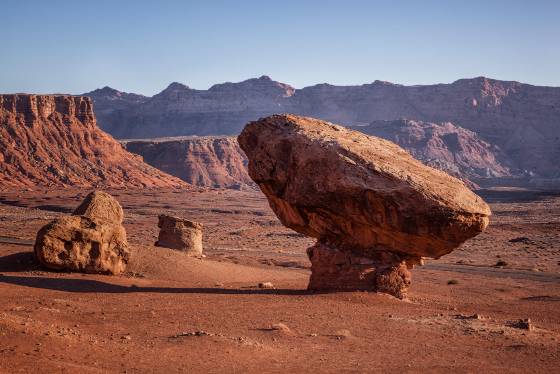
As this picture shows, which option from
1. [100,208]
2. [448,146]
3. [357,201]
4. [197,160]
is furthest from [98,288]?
[448,146]

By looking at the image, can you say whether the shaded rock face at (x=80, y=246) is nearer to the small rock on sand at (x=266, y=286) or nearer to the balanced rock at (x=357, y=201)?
the small rock on sand at (x=266, y=286)

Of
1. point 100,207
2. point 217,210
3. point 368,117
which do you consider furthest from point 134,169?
point 368,117

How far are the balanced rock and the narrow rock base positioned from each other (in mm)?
27

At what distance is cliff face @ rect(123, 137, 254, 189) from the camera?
12238cm

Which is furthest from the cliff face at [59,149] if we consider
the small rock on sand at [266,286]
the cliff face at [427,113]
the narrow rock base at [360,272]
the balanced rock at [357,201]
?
the cliff face at [427,113]

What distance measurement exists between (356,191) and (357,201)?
39 centimetres

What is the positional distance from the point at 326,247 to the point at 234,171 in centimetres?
11410

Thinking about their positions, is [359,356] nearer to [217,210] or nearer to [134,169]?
[217,210]

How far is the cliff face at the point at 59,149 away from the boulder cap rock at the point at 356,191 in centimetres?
6939

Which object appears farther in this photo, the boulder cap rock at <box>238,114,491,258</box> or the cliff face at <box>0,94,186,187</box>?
the cliff face at <box>0,94,186,187</box>

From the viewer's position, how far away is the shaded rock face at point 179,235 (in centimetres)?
2728

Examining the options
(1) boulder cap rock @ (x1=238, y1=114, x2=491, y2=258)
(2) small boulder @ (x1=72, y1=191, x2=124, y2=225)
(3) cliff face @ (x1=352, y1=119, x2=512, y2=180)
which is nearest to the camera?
(1) boulder cap rock @ (x1=238, y1=114, x2=491, y2=258)

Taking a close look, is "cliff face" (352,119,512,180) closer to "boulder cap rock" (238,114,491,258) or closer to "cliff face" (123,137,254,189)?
"cliff face" (123,137,254,189)

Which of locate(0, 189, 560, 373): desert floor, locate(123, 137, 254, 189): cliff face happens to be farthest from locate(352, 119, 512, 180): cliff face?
locate(0, 189, 560, 373): desert floor
